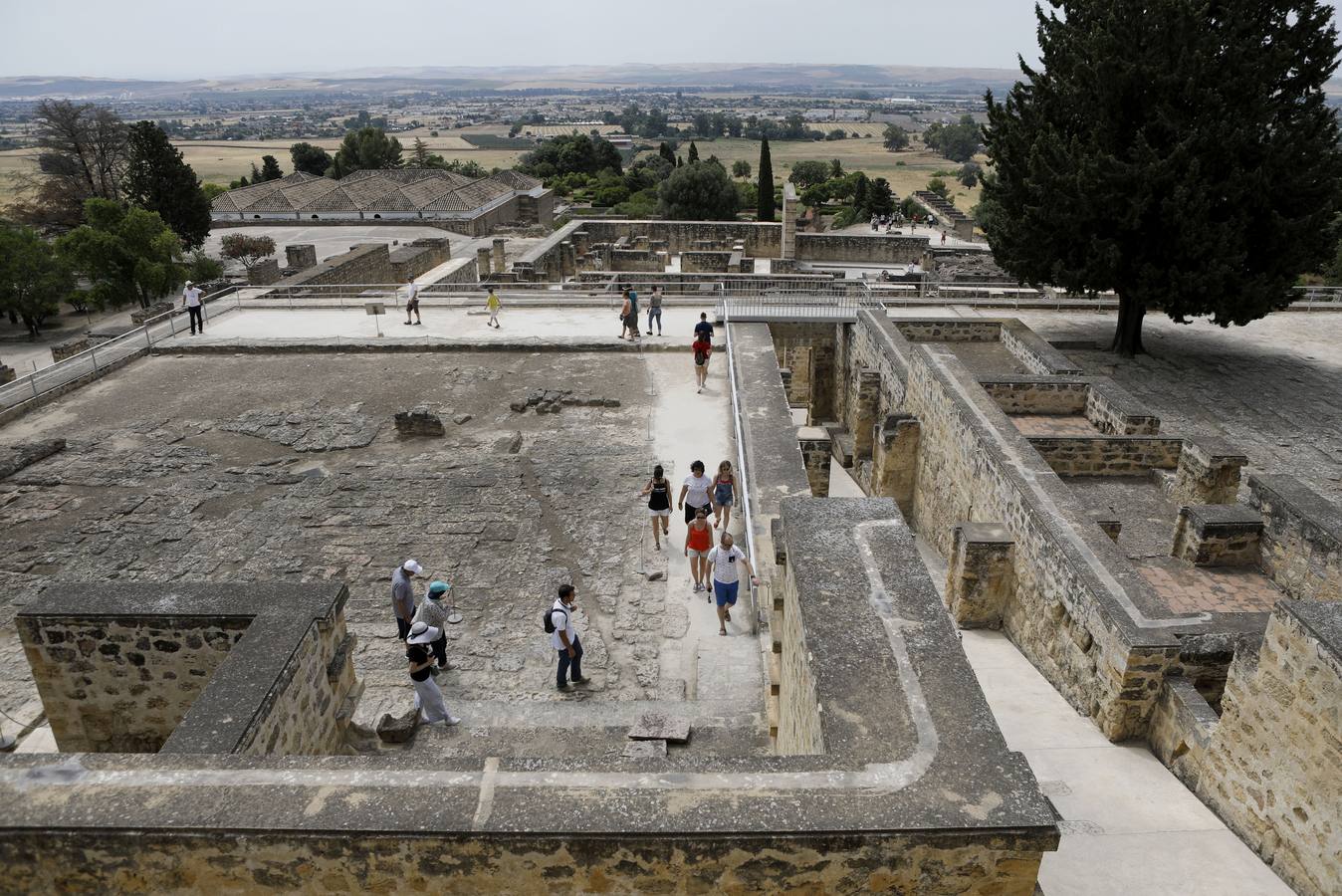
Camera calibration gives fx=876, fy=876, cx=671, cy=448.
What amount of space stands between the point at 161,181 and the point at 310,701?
125 ft

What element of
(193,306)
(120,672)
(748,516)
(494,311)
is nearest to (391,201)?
(193,306)

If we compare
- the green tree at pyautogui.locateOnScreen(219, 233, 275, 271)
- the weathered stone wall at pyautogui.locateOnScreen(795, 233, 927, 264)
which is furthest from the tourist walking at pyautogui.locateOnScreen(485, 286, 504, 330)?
the green tree at pyautogui.locateOnScreen(219, 233, 275, 271)

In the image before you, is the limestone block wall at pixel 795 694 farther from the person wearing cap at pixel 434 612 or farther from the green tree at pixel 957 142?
the green tree at pixel 957 142

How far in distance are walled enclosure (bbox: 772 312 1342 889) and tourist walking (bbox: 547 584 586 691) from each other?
4.22m

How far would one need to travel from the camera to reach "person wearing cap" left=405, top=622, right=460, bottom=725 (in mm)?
6078

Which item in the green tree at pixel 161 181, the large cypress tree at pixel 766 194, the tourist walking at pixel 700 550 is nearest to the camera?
the tourist walking at pixel 700 550

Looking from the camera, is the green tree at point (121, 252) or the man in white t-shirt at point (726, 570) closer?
the man in white t-shirt at point (726, 570)

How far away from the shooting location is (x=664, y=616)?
26.7ft

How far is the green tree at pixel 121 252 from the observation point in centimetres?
2819

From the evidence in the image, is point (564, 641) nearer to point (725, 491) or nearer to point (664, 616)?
point (664, 616)

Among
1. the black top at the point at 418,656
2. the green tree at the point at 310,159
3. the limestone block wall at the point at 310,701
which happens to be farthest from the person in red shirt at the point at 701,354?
the green tree at the point at 310,159

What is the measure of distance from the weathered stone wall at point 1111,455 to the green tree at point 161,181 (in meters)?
36.5

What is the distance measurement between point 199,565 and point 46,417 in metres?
6.62

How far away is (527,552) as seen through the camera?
927 cm
